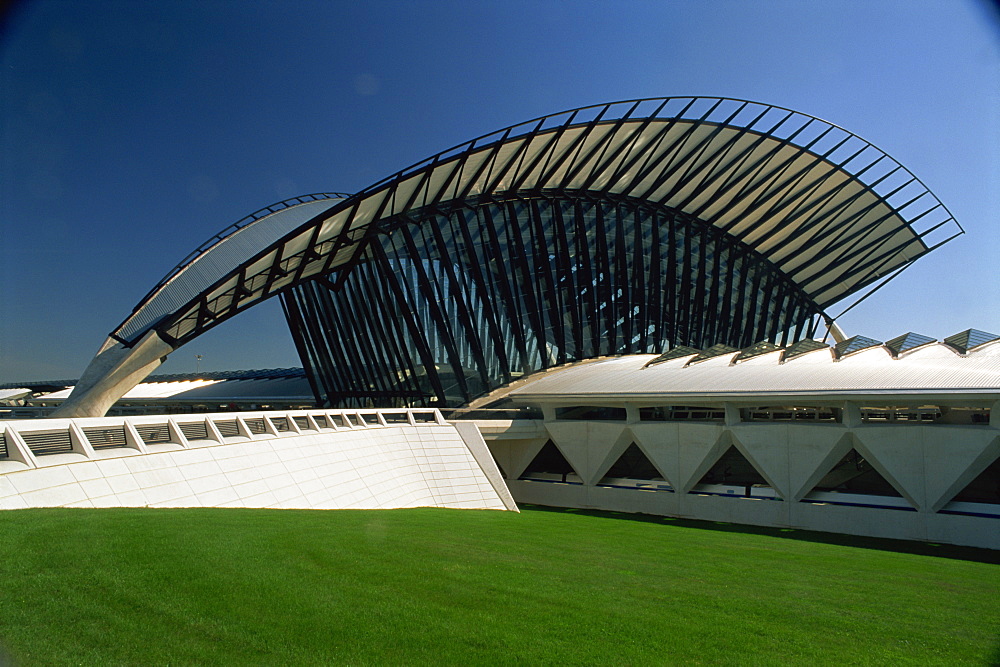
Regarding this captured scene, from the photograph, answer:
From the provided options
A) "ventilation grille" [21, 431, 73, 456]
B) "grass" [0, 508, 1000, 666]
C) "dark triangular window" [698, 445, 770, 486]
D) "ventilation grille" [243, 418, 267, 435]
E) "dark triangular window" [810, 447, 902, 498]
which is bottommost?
"dark triangular window" [810, 447, 902, 498]

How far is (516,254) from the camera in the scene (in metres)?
42.0

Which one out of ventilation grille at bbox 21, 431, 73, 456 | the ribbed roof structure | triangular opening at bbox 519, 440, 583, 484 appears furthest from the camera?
triangular opening at bbox 519, 440, 583, 484

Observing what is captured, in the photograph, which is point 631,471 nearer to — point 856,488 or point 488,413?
point 488,413

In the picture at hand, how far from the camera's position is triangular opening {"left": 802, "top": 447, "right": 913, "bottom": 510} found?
24875 millimetres

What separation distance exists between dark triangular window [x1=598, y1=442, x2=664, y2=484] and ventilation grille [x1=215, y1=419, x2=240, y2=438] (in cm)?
2235

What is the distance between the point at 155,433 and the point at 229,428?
8.19 feet

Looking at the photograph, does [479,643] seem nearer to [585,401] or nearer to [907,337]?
[585,401]

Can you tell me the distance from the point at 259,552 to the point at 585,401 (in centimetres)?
2474

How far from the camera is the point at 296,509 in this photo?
48.6 feet

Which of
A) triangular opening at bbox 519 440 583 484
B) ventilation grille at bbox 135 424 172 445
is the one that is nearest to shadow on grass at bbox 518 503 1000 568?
triangular opening at bbox 519 440 583 484

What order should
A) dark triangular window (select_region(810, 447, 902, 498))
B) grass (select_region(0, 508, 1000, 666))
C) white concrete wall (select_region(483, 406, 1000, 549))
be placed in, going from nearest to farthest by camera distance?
grass (select_region(0, 508, 1000, 666)) → white concrete wall (select_region(483, 406, 1000, 549)) → dark triangular window (select_region(810, 447, 902, 498))

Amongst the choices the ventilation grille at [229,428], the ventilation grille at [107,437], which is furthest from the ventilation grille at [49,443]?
the ventilation grille at [229,428]

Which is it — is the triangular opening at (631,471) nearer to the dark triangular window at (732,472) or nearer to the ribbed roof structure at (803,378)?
the dark triangular window at (732,472)

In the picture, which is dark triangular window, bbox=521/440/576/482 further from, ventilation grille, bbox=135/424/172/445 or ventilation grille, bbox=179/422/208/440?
ventilation grille, bbox=135/424/172/445
